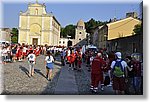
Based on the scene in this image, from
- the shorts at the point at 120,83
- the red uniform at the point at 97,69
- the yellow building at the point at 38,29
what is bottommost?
the shorts at the point at 120,83

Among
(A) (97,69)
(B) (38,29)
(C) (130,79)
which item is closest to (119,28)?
(B) (38,29)

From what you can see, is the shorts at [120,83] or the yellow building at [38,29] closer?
the shorts at [120,83]

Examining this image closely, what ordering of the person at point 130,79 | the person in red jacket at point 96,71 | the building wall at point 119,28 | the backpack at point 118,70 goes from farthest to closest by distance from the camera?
the building wall at point 119,28 → the person in red jacket at point 96,71 → the person at point 130,79 → the backpack at point 118,70

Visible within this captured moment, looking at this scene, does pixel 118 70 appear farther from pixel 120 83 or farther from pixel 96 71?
pixel 96 71

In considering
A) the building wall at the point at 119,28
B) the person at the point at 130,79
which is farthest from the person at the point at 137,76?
the building wall at the point at 119,28

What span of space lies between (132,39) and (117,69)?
49.5ft

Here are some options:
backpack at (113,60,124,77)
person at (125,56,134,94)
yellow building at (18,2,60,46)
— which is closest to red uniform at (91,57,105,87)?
person at (125,56,134,94)

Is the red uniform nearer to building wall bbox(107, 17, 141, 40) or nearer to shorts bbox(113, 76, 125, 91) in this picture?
shorts bbox(113, 76, 125, 91)

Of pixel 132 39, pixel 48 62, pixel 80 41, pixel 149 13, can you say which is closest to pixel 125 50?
pixel 132 39

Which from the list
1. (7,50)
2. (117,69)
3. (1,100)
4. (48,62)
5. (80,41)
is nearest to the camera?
(1,100)

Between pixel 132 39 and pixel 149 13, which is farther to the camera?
pixel 132 39

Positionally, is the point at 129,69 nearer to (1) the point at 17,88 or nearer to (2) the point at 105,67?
(2) the point at 105,67

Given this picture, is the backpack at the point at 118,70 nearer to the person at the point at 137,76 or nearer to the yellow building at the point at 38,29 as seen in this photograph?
the person at the point at 137,76

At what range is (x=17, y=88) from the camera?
9.67 metres
